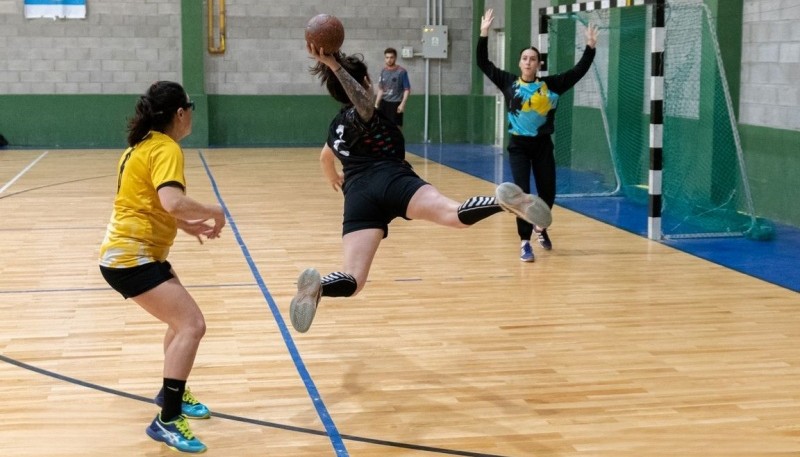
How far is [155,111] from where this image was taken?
4113mm

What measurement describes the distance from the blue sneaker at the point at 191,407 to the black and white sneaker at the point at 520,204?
5.33 ft

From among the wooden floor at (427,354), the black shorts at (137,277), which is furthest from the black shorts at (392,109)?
the black shorts at (137,277)

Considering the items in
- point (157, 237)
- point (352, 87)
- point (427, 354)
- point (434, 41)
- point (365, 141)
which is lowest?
point (427, 354)

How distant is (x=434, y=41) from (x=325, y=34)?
1658cm

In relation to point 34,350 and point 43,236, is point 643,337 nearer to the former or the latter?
point 34,350

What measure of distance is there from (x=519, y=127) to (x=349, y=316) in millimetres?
2744

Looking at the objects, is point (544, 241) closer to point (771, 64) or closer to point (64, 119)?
point (771, 64)

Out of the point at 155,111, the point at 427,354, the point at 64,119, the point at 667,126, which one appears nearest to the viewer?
the point at 155,111

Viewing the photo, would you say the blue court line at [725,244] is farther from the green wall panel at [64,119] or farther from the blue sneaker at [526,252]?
the green wall panel at [64,119]

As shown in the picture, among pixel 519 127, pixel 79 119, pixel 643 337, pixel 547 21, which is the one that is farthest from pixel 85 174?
pixel 643 337

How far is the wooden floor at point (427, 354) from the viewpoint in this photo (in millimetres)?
4375

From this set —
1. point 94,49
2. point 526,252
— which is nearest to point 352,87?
point 526,252

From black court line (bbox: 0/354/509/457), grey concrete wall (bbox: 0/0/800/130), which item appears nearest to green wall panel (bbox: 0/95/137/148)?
grey concrete wall (bbox: 0/0/800/130)

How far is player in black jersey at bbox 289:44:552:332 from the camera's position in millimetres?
4676
